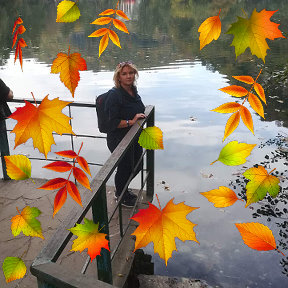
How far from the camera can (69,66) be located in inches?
52.2

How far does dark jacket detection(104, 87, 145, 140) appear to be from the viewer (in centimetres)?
382

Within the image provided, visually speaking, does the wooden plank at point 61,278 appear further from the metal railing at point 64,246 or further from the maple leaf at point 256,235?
the maple leaf at point 256,235

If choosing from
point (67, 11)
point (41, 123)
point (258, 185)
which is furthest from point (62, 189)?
point (258, 185)

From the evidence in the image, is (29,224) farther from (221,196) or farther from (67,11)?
(67,11)

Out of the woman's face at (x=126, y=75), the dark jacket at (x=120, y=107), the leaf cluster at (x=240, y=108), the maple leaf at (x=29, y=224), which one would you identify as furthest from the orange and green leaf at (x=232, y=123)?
the woman's face at (x=126, y=75)

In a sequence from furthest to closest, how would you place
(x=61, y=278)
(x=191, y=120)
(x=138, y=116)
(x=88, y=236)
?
1. (x=191, y=120)
2. (x=138, y=116)
3. (x=88, y=236)
4. (x=61, y=278)

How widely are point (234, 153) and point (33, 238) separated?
10.4 feet

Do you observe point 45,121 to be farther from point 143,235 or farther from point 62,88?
point 62,88

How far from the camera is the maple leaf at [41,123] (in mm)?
1154

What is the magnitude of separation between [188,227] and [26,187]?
397cm

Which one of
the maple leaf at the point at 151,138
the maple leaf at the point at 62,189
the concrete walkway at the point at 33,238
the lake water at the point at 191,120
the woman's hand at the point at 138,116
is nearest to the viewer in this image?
the maple leaf at the point at 62,189

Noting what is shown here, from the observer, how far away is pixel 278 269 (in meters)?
5.35

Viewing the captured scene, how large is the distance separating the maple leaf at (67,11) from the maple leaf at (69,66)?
0.47 feet

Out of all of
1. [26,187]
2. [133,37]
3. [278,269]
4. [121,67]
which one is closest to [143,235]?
[121,67]
